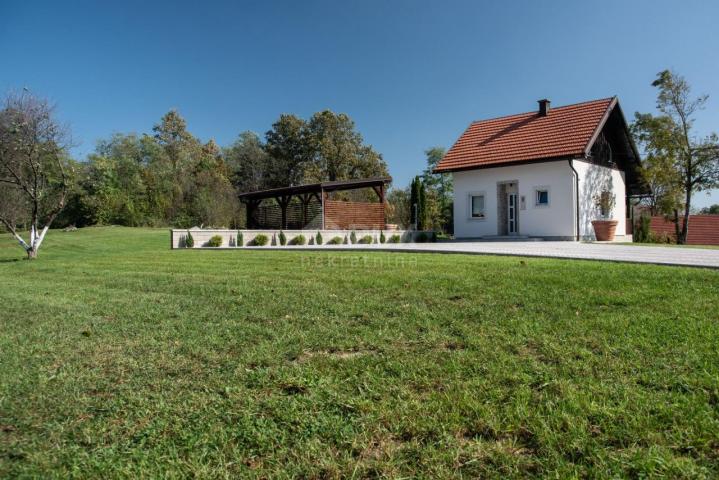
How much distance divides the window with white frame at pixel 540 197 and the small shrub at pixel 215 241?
13.0 metres

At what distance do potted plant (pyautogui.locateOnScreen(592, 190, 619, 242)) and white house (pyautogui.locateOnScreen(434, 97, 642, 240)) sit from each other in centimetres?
21

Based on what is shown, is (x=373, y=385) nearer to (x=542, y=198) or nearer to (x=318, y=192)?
(x=542, y=198)

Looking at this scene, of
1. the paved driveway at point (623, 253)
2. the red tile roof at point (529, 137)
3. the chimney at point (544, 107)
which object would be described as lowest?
the paved driveway at point (623, 253)

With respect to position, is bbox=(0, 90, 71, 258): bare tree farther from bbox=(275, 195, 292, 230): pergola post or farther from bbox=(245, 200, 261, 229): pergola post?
bbox=(245, 200, 261, 229): pergola post

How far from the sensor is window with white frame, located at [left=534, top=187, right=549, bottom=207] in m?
17.1

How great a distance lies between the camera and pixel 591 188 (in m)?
17.5

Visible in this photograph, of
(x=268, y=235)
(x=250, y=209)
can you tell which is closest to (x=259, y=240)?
(x=268, y=235)

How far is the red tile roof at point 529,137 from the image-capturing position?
1672cm

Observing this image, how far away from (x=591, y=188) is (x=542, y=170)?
236cm

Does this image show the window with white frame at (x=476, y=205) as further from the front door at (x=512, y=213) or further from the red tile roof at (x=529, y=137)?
the red tile roof at (x=529, y=137)

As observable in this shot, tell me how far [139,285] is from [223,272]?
4.50 feet

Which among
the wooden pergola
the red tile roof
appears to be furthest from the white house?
the wooden pergola

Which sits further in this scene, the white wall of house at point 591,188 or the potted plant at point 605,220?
the white wall of house at point 591,188

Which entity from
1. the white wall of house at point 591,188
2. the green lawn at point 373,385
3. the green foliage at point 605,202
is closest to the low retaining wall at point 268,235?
the white wall of house at point 591,188
